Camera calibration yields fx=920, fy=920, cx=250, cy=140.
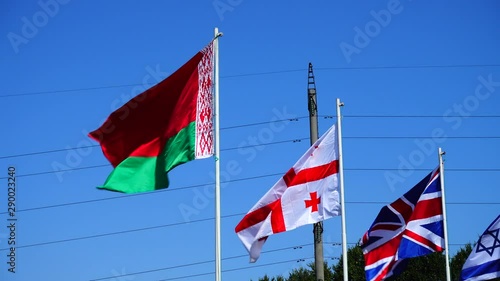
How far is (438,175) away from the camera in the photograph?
109 ft

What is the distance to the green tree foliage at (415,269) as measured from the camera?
63.3m

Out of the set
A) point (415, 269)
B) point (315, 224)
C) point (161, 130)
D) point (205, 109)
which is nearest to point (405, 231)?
point (315, 224)

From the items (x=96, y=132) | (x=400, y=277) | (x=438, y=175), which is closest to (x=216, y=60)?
(x=96, y=132)

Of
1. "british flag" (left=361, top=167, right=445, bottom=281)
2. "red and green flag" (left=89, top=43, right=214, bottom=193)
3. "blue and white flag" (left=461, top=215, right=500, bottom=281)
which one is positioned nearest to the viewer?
"red and green flag" (left=89, top=43, right=214, bottom=193)

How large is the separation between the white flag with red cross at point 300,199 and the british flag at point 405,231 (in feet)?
18.9

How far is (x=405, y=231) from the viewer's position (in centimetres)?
3158

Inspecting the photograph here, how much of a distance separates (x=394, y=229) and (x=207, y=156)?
37.2 feet

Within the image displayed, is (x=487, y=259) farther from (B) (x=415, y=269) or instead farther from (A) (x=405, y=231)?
(B) (x=415, y=269)

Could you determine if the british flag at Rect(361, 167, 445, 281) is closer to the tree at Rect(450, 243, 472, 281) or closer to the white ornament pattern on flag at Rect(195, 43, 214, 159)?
the white ornament pattern on flag at Rect(195, 43, 214, 159)

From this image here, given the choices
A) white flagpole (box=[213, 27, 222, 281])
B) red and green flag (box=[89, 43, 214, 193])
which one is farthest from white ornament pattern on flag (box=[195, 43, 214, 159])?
white flagpole (box=[213, 27, 222, 281])

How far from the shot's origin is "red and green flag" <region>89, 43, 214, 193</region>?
2262 centimetres

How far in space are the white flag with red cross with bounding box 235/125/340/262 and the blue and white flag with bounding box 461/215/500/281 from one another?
5.31m

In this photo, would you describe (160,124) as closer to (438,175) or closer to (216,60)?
(216,60)

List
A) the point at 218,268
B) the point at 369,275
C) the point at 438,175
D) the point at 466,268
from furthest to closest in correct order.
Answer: the point at 438,175, the point at 369,275, the point at 466,268, the point at 218,268
